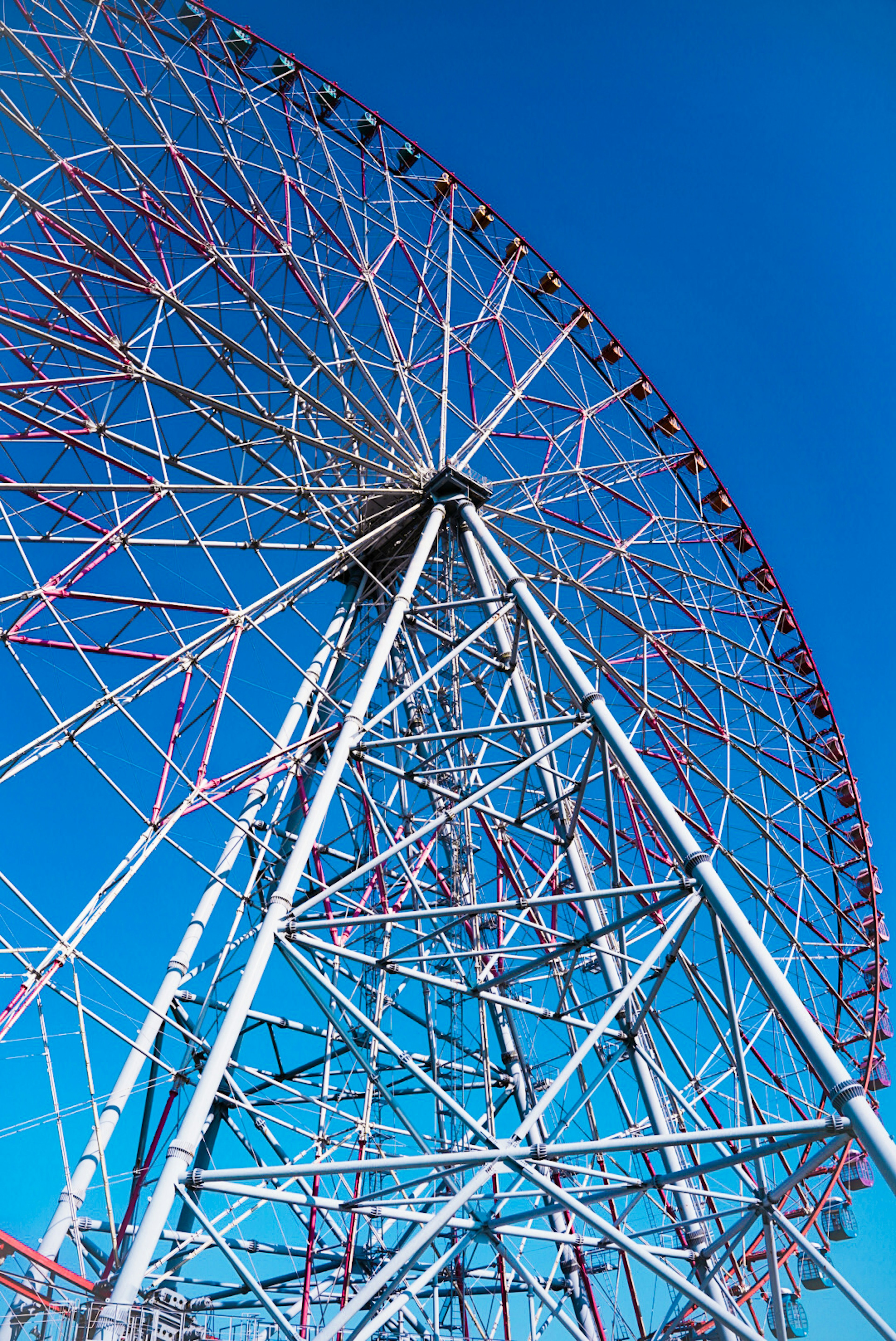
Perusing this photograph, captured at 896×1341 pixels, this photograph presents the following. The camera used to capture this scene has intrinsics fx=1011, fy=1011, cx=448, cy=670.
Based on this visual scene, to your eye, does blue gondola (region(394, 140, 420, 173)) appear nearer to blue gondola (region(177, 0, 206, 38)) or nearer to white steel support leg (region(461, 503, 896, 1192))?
blue gondola (region(177, 0, 206, 38))

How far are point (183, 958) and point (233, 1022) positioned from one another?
13.3ft

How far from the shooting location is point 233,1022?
876cm

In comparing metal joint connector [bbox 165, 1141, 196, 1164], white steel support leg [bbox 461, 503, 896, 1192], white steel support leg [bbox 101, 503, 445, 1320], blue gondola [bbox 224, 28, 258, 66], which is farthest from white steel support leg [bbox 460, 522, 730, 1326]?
blue gondola [bbox 224, 28, 258, 66]

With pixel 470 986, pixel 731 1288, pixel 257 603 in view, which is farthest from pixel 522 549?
pixel 731 1288

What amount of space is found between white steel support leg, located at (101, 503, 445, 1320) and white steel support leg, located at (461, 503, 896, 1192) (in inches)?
82.0

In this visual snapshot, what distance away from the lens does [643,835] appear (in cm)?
1962

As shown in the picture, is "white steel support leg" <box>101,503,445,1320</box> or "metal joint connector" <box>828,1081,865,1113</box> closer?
"metal joint connector" <box>828,1081,865,1113</box>

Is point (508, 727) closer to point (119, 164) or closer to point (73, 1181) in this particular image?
point (73, 1181)

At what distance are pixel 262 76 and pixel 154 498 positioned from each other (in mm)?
12038

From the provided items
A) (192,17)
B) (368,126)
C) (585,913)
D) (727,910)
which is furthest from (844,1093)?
(368,126)

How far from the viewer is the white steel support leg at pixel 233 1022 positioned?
749cm

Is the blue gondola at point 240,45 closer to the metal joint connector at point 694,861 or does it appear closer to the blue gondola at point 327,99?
the blue gondola at point 327,99

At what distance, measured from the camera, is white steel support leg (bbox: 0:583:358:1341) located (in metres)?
10.1

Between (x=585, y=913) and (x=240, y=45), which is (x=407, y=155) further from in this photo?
(x=585, y=913)
